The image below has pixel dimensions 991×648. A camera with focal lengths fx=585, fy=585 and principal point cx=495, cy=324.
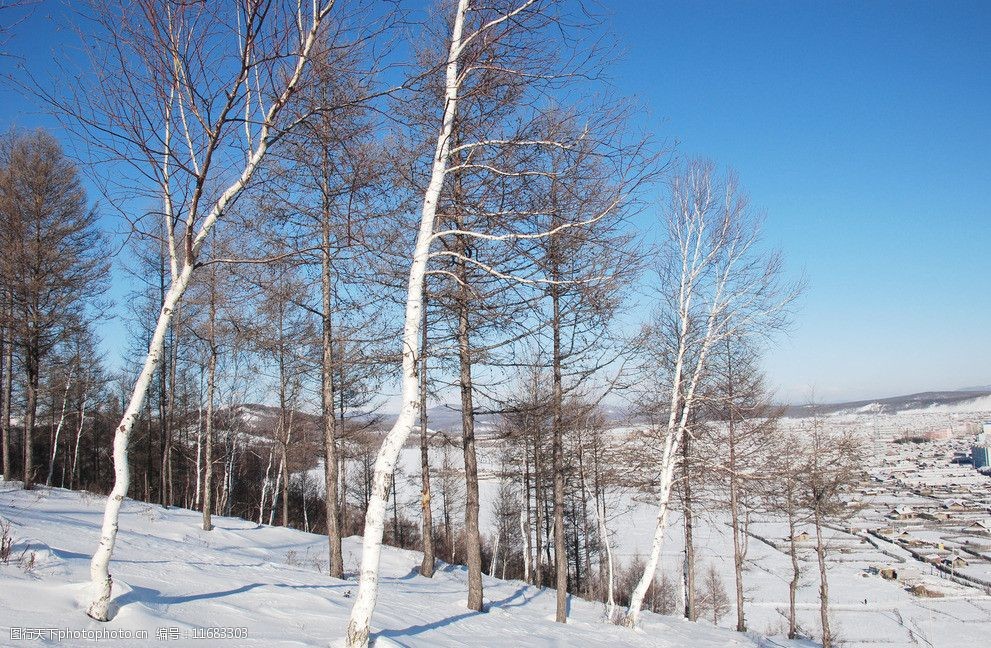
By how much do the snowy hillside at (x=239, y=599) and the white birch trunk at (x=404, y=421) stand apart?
0.54 m

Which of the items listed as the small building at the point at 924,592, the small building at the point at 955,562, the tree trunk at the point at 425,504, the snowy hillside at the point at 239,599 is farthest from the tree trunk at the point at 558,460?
the small building at the point at 955,562

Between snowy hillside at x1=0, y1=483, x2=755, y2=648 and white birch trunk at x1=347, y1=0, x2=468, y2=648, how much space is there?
0.54 m

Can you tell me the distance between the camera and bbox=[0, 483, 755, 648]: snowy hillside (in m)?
4.44

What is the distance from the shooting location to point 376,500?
461 centimetres

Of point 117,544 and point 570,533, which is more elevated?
point 117,544

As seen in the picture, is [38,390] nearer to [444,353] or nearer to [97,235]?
[97,235]

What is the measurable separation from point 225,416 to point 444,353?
2189 cm

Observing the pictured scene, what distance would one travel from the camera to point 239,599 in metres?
5.84

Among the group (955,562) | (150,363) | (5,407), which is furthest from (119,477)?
(955,562)

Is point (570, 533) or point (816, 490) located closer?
point (816, 490)

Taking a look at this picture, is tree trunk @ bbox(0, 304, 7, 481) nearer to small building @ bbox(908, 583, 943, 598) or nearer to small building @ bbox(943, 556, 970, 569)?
small building @ bbox(908, 583, 943, 598)

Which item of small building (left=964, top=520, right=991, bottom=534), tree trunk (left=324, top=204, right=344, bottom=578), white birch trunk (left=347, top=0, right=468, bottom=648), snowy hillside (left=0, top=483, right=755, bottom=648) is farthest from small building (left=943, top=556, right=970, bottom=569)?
white birch trunk (left=347, top=0, right=468, bottom=648)

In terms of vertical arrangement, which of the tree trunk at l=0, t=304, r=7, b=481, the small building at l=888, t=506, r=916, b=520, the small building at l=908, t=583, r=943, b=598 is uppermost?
the tree trunk at l=0, t=304, r=7, b=481

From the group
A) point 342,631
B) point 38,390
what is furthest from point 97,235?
point 342,631
